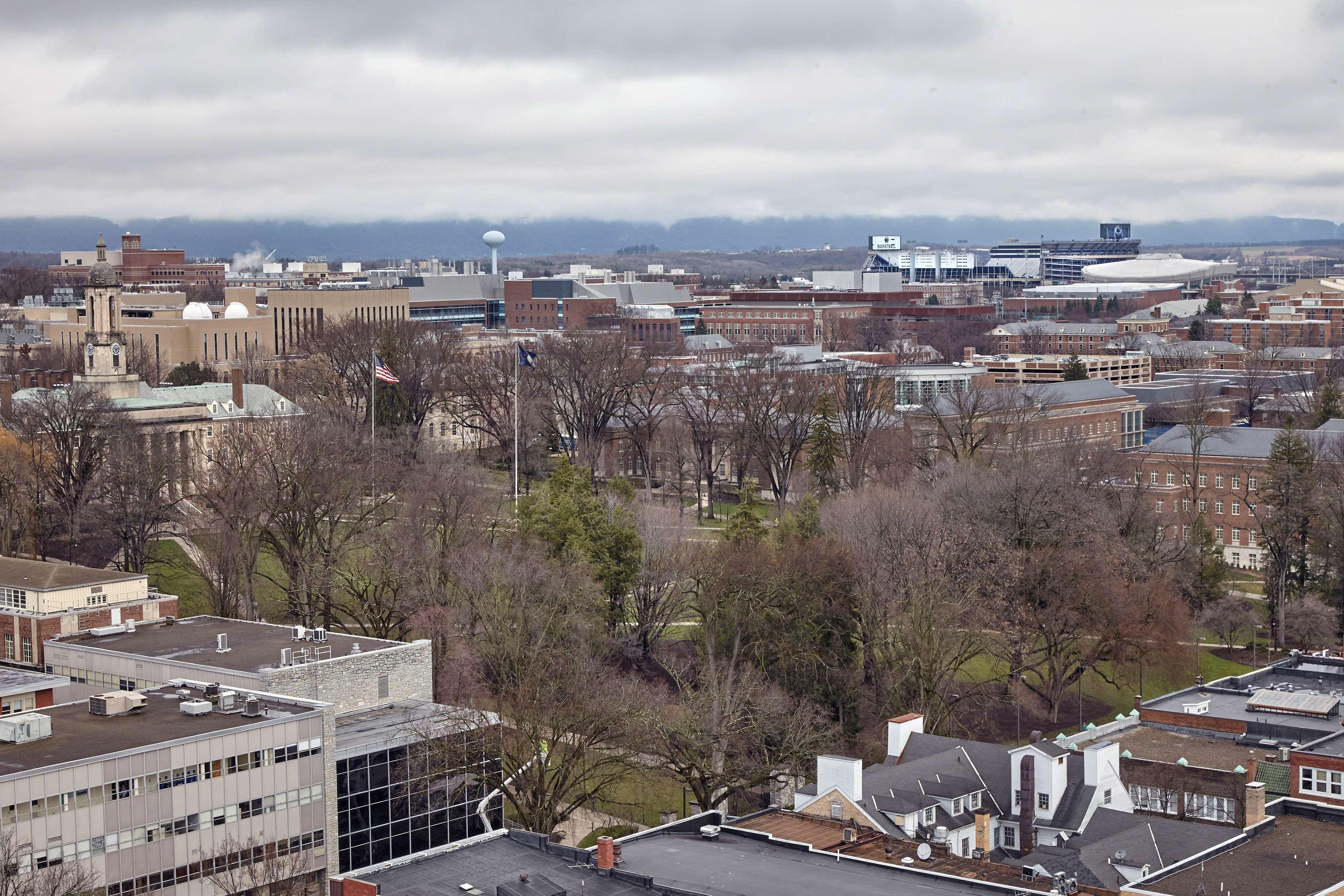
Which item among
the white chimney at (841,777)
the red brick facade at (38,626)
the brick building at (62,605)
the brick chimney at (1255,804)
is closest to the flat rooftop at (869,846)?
the white chimney at (841,777)

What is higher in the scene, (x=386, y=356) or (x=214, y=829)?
(x=386, y=356)

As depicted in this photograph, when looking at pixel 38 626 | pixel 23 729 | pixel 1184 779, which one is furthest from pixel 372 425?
pixel 1184 779

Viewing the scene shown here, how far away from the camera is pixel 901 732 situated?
51.3 meters

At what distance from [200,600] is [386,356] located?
113 ft

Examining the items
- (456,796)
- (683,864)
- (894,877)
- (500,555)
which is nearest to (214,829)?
(456,796)

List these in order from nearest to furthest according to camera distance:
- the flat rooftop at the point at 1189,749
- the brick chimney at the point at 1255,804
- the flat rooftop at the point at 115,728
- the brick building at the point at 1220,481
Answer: the flat rooftop at the point at 115,728 → the brick chimney at the point at 1255,804 → the flat rooftop at the point at 1189,749 → the brick building at the point at 1220,481

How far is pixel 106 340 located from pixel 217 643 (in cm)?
6282

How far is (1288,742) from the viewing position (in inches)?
2024

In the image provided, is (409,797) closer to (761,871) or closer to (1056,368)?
(761,871)

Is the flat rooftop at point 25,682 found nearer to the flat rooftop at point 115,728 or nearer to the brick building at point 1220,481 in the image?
the flat rooftop at point 115,728

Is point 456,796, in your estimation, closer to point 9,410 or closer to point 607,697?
point 607,697

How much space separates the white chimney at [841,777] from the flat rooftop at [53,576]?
25649mm

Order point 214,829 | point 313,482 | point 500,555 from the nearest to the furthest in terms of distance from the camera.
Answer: point 214,829 < point 500,555 < point 313,482

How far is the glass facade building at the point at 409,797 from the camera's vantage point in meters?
44.2
